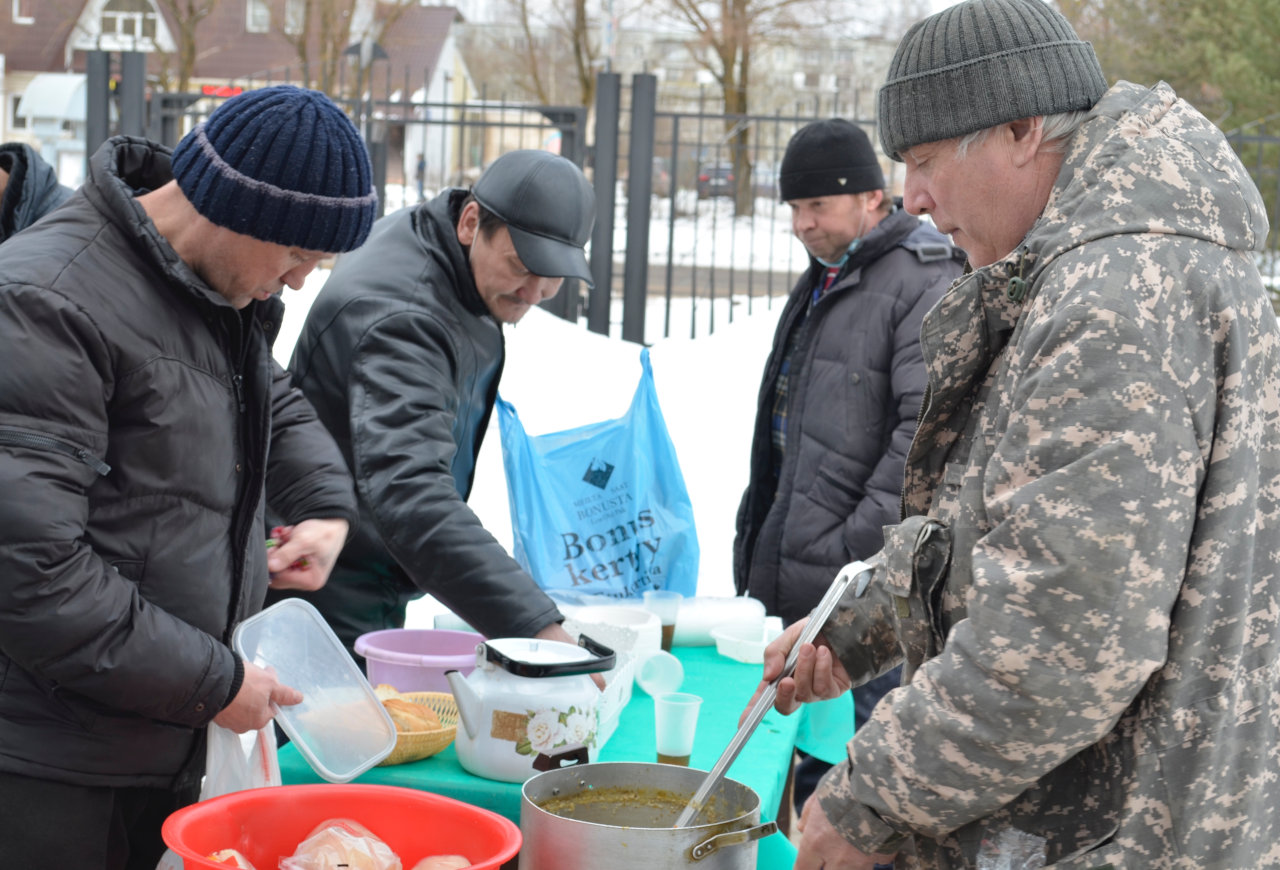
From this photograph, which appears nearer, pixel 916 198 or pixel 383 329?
pixel 916 198

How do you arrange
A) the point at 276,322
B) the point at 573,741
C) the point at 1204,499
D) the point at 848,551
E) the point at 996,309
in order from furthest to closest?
the point at 848,551
the point at 276,322
the point at 573,741
the point at 996,309
the point at 1204,499

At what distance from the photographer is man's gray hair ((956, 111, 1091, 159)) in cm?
135

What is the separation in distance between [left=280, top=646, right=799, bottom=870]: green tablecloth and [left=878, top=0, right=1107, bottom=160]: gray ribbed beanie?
1.01 metres

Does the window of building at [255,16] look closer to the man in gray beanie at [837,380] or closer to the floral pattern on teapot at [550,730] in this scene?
the man in gray beanie at [837,380]

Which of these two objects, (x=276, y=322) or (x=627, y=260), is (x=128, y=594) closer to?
(x=276, y=322)

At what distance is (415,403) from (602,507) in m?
0.73

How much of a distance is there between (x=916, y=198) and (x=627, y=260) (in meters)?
5.99

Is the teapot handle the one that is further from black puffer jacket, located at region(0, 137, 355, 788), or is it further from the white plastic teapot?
black puffer jacket, located at region(0, 137, 355, 788)

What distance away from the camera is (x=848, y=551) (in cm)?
315

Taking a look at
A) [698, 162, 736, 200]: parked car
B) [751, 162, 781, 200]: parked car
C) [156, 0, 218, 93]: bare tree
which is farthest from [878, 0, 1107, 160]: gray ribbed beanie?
[156, 0, 218, 93]: bare tree

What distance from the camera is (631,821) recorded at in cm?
153

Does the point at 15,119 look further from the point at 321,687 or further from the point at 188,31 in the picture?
the point at 321,687

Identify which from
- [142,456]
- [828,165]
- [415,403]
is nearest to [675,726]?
[415,403]

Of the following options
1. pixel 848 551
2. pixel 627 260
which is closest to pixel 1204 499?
pixel 848 551
